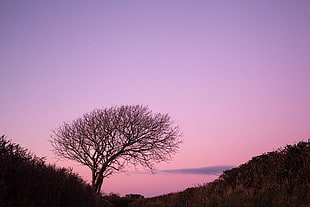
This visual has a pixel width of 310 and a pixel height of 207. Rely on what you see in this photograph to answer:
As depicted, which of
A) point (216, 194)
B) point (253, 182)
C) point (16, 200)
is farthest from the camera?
point (216, 194)

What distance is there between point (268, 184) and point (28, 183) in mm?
9946

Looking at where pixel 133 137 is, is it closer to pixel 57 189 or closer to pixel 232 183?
pixel 232 183

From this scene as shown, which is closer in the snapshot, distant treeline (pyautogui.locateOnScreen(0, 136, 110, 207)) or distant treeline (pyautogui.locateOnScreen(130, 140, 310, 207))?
distant treeline (pyautogui.locateOnScreen(0, 136, 110, 207))

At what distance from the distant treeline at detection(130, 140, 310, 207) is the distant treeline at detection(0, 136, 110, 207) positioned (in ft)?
23.0

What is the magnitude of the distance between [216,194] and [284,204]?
231 inches

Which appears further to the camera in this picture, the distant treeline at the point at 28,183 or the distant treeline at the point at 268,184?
the distant treeline at the point at 268,184

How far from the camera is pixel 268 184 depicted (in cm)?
1477

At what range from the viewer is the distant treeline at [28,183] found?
1002 cm

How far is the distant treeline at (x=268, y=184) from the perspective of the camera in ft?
43.0

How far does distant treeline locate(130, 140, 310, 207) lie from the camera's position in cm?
1310

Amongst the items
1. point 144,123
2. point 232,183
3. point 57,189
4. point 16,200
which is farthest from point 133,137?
point 16,200

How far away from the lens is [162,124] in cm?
3300

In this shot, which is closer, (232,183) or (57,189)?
(57,189)

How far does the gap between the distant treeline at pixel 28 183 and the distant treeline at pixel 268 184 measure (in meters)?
7.01
